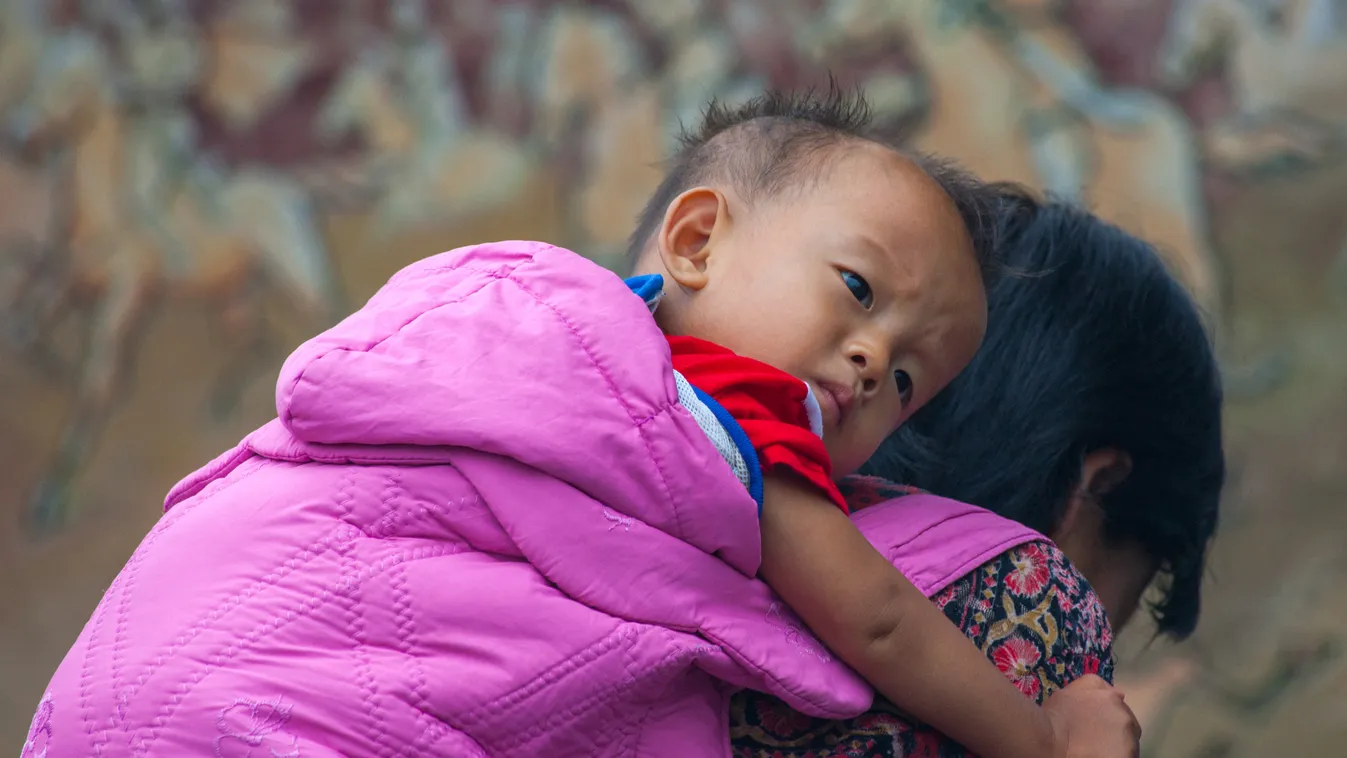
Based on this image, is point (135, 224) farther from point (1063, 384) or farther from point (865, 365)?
point (865, 365)

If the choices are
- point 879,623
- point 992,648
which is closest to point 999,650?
point 992,648

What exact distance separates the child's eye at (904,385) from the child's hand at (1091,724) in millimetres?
327

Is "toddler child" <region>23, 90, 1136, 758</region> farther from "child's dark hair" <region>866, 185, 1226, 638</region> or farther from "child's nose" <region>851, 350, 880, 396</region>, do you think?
"child's dark hair" <region>866, 185, 1226, 638</region>

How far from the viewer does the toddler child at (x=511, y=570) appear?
1.01m

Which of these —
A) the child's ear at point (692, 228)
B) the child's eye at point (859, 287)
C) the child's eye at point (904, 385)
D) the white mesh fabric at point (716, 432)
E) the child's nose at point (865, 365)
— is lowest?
the child's eye at point (904, 385)

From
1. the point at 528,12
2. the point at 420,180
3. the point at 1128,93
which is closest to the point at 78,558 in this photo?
the point at 420,180

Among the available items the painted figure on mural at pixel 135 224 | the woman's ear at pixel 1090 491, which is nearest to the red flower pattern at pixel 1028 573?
the woman's ear at pixel 1090 491

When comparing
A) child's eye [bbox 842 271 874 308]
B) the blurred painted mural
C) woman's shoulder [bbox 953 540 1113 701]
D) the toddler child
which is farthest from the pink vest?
the blurred painted mural

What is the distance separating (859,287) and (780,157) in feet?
0.57

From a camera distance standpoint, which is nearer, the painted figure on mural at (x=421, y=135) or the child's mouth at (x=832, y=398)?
the child's mouth at (x=832, y=398)

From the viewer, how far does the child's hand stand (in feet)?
4.02

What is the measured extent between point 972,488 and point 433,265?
765mm

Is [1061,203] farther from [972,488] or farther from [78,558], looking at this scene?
[78,558]

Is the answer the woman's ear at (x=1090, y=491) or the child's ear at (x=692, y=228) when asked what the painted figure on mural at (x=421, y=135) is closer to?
the woman's ear at (x=1090, y=491)
